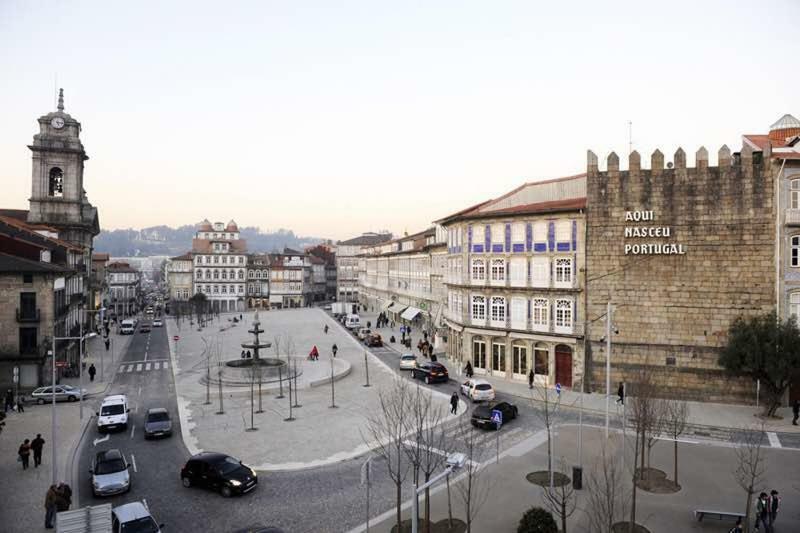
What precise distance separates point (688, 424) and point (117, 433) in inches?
1190

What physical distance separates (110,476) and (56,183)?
50541 mm

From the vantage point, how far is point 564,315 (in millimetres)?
37281

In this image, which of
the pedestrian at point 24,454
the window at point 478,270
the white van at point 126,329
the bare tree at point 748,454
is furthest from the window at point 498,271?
the white van at point 126,329

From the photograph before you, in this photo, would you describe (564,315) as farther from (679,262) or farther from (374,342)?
(374,342)

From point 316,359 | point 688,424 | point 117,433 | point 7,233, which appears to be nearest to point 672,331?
point 688,424

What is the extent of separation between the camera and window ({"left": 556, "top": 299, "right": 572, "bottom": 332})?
122 feet

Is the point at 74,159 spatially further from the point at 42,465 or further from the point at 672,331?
the point at 672,331

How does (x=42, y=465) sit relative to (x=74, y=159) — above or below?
below

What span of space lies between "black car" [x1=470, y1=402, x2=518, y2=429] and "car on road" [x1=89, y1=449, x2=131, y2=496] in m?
16.2

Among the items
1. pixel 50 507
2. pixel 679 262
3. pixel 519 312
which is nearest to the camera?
pixel 50 507

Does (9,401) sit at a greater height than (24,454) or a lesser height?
lesser

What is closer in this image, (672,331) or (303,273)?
(672,331)

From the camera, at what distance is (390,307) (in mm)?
86062

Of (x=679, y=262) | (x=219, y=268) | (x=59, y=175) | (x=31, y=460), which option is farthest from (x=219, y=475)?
(x=219, y=268)
